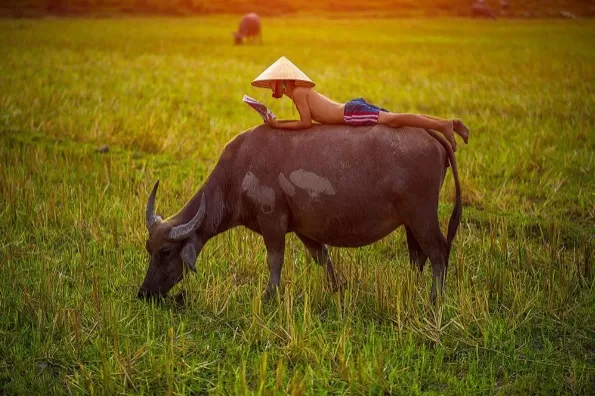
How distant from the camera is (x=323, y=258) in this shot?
4.72 m

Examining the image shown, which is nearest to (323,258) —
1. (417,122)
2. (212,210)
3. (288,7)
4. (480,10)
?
(212,210)

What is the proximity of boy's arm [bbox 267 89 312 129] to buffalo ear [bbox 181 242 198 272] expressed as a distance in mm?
951

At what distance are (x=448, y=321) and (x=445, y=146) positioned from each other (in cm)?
107

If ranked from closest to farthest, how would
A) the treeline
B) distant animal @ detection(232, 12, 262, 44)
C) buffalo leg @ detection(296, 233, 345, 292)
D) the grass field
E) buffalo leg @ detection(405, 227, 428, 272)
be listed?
the grass field < buffalo leg @ detection(405, 227, 428, 272) < buffalo leg @ detection(296, 233, 345, 292) < distant animal @ detection(232, 12, 262, 44) < the treeline

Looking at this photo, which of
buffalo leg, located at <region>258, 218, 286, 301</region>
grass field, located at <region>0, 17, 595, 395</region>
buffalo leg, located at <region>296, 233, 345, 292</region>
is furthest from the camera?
buffalo leg, located at <region>296, 233, 345, 292</region>

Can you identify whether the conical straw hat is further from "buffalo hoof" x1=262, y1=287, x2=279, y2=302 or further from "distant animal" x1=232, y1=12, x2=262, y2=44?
"distant animal" x1=232, y1=12, x2=262, y2=44

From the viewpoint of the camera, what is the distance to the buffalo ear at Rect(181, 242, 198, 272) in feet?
13.6

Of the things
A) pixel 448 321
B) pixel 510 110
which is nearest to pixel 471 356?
pixel 448 321

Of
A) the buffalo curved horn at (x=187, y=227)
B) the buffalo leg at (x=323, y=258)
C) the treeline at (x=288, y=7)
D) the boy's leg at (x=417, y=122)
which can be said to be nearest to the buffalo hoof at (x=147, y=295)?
the buffalo curved horn at (x=187, y=227)

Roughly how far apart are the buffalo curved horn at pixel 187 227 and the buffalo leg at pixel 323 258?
760 mm

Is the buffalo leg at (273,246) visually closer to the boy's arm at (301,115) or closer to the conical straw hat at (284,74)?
the boy's arm at (301,115)

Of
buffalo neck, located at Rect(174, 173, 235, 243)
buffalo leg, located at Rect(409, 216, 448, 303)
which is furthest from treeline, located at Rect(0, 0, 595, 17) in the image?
buffalo leg, located at Rect(409, 216, 448, 303)

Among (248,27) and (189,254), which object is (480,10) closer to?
(248,27)

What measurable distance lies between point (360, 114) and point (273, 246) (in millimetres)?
998
